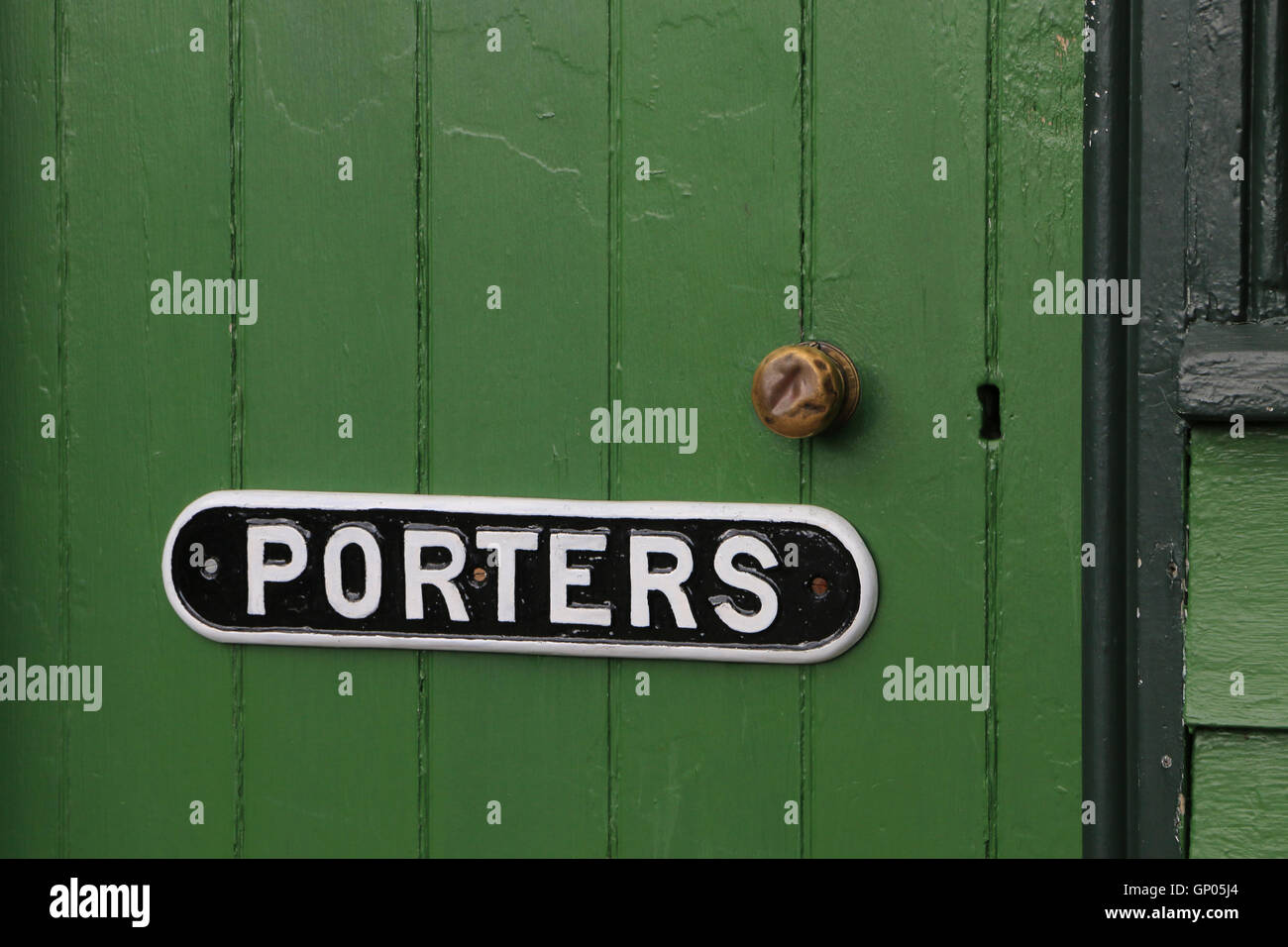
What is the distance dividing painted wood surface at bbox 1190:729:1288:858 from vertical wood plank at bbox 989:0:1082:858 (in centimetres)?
10

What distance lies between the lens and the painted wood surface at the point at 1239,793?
3.10ft

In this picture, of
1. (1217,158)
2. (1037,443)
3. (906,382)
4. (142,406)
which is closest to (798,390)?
(906,382)

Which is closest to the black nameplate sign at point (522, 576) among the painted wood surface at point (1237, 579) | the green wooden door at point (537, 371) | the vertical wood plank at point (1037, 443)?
the green wooden door at point (537, 371)

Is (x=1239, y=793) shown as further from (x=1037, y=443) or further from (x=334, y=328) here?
(x=334, y=328)

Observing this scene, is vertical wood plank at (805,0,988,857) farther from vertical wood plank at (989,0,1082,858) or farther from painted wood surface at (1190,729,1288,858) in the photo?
painted wood surface at (1190,729,1288,858)

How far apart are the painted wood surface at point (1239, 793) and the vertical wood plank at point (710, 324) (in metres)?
0.34

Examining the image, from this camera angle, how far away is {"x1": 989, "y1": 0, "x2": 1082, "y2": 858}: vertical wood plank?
38.8 inches

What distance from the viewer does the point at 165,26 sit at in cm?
111

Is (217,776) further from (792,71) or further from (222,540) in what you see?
(792,71)

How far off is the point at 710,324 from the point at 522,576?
11.3 inches

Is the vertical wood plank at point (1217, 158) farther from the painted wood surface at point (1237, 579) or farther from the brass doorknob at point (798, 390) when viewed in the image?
the brass doorknob at point (798, 390)

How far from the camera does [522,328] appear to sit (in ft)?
3.51
